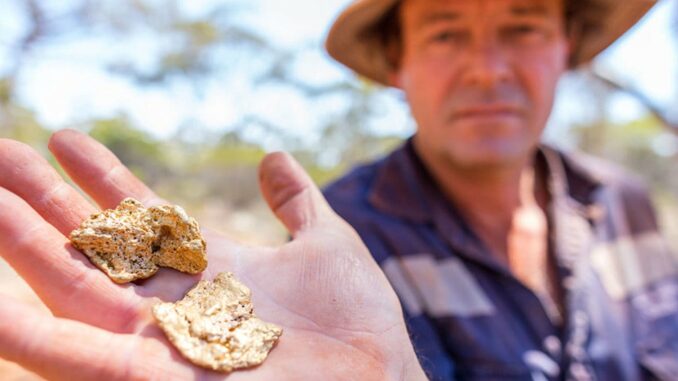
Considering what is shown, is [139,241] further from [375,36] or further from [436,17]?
[375,36]

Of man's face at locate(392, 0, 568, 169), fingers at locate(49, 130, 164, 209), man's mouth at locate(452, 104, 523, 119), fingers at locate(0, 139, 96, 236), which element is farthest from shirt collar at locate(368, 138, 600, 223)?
fingers at locate(0, 139, 96, 236)

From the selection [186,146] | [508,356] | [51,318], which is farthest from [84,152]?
[186,146]

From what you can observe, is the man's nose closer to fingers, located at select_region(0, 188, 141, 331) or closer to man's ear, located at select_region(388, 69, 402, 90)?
man's ear, located at select_region(388, 69, 402, 90)

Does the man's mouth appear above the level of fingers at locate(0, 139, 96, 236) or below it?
below

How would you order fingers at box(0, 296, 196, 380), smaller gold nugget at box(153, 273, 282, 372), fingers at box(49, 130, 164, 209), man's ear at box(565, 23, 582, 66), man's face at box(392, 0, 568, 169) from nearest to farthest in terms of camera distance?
fingers at box(0, 296, 196, 380) < smaller gold nugget at box(153, 273, 282, 372) < fingers at box(49, 130, 164, 209) < man's face at box(392, 0, 568, 169) < man's ear at box(565, 23, 582, 66)

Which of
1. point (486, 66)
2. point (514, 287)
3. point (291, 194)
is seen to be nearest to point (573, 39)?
point (486, 66)

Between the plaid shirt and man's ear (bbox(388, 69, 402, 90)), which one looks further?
man's ear (bbox(388, 69, 402, 90))

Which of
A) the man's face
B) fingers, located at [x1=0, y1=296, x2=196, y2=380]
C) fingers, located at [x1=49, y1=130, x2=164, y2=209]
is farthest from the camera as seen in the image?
the man's face

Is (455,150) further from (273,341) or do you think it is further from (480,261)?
(273,341)
